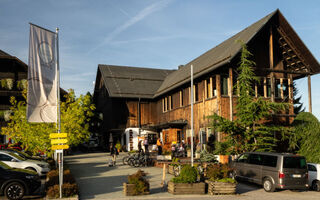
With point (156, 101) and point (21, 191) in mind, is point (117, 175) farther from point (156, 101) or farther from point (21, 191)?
point (156, 101)

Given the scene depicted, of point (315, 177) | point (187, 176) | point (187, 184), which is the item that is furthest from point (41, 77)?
point (315, 177)

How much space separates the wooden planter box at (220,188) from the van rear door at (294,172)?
2.56m

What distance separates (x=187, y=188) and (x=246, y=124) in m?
9.68

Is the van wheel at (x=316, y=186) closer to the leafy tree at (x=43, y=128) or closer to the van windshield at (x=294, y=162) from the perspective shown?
the van windshield at (x=294, y=162)

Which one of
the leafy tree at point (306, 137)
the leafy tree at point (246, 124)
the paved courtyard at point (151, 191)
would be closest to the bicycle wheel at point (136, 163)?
the paved courtyard at point (151, 191)

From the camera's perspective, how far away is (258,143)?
2156 cm

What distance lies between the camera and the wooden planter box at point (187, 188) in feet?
44.9

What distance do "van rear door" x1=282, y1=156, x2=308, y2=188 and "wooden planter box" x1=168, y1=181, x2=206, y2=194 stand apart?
387 cm

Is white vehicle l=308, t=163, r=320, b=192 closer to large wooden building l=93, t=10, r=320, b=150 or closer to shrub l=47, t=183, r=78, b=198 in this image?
large wooden building l=93, t=10, r=320, b=150

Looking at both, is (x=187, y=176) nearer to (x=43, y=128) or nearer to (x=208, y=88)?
(x=43, y=128)

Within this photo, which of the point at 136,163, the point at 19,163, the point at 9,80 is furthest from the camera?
the point at 9,80

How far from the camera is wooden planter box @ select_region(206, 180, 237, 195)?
13922 mm

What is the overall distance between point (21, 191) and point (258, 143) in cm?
1474

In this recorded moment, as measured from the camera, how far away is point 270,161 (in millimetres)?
15609
